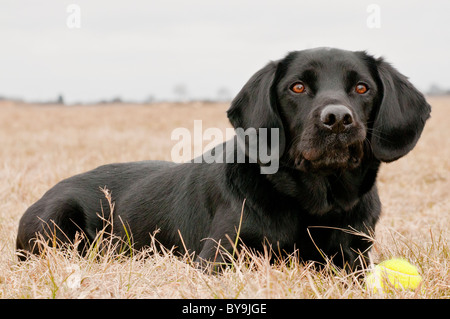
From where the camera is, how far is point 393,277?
2781 mm

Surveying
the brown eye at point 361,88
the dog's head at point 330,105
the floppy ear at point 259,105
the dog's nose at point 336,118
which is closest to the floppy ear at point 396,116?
the dog's head at point 330,105

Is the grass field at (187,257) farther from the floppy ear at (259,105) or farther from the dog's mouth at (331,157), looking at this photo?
the floppy ear at (259,105)

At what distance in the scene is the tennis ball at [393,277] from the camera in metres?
2.65

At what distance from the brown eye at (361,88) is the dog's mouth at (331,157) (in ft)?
1.12

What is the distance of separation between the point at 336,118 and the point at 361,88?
47 centimetres

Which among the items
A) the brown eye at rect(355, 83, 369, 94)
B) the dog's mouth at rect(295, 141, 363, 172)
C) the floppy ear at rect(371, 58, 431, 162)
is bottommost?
the dog's mouth at rect(295, 141, 363, 172)

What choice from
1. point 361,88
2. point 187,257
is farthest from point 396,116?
point 187,257

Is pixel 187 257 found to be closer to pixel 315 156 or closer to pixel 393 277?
pixel 315 156

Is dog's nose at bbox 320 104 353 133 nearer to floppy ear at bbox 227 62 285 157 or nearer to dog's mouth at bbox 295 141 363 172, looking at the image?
dog's mouth at bbox 295 141 363 172

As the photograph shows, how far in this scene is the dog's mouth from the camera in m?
2.86

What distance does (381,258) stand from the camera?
138 inches

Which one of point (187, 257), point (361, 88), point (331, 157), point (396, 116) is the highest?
point (361, 88)

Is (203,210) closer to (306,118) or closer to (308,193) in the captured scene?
(308,193)

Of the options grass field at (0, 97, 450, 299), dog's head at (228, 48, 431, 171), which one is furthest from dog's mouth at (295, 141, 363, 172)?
grass field at (0, 97, 450, 299)
